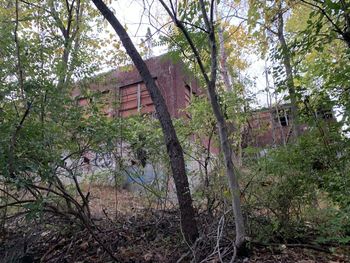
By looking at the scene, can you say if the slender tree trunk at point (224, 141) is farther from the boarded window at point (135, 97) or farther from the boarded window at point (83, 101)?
the boarded window at point (135, 97)

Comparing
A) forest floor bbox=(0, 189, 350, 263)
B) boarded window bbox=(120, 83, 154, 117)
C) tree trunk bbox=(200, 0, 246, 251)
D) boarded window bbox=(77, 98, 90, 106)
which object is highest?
boarded window bbox=(120, 83, 154, 117)

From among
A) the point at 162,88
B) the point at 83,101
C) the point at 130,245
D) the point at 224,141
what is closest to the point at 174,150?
the point at 224,141

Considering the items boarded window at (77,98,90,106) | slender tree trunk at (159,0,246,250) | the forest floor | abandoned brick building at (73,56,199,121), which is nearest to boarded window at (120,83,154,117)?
abandoned brick building at (73,56,199,121)

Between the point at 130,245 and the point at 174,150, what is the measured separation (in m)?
1.56

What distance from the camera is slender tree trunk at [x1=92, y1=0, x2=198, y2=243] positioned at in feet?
12.1

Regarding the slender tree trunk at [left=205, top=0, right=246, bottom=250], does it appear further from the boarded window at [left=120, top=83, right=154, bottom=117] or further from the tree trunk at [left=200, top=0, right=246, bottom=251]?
the boarded window at [left=120, top=83, right=154, bottom=117]

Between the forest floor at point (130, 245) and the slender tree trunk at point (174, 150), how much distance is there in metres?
0.22

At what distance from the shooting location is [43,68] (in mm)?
4168

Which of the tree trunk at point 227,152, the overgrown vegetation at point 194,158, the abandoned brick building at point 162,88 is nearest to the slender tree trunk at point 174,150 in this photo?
the overgrown vegetation at point 194,158

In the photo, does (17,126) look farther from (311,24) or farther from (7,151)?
(311,24)

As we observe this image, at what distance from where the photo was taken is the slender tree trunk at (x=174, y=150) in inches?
145

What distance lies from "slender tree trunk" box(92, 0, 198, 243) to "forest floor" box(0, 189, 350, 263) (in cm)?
22

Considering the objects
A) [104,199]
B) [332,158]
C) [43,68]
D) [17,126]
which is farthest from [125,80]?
[332,158]

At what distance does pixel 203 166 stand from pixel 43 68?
2.91m
